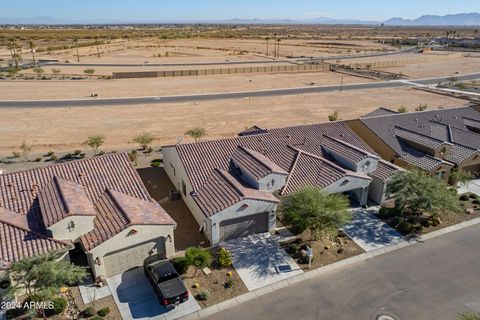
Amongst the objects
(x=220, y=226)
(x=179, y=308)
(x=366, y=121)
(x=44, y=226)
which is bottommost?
(x=179, y=308)

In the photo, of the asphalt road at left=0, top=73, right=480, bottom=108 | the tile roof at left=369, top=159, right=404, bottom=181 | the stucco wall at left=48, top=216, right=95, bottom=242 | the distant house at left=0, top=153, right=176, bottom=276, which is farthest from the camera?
the asphalt road at left=0, top=73, right=480, bottom=108

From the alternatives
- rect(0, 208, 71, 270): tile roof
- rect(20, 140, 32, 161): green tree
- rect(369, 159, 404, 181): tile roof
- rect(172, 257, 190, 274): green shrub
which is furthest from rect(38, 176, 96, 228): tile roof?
rect(369, 159, 404, 181): tile roof

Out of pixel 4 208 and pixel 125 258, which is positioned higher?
pixel 4 208

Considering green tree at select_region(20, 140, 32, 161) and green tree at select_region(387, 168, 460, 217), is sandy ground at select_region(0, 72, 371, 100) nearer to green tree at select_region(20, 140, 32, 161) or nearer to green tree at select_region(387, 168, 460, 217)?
green tree at select_region(20, 140, 32, 161)

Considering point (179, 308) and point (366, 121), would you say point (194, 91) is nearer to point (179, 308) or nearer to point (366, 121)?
point (366, 121)

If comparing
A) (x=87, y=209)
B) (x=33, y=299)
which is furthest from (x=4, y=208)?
(x=33, y=299)

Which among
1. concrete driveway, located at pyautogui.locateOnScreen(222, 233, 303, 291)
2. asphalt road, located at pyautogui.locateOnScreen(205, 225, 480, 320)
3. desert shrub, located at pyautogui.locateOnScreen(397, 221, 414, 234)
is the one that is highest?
desert shrub, located at pyautogui.locateOnScreen(397, 221, 414, 234)

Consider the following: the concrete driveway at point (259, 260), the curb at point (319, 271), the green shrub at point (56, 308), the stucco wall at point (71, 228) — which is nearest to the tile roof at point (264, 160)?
the concrete driveway at point (259, 260)
